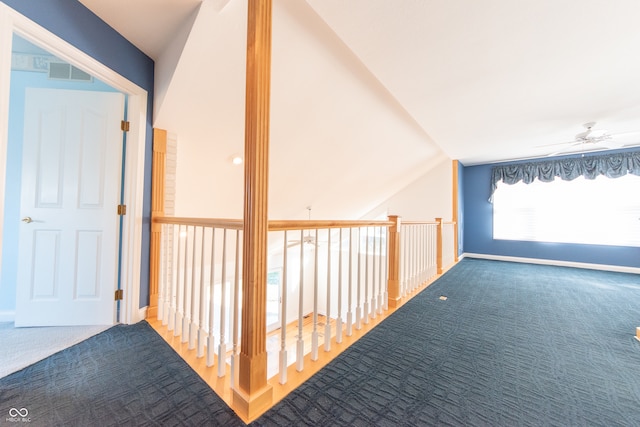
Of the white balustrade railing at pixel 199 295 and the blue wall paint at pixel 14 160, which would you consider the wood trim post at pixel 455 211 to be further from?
the blue wall paint at pixel 14 160

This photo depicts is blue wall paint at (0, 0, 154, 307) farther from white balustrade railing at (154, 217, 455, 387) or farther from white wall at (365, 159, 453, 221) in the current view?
white wall at (365, 159, 453, 221)

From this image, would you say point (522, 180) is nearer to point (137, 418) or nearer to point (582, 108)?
point (582, 108)

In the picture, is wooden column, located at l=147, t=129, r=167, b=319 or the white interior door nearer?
the white interior door

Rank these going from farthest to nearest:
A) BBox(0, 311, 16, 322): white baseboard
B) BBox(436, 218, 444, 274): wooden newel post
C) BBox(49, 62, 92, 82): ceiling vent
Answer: BBox(436, 218, 444, 274): wooden newel post → BBox(49, 62, 92, 82): ceiling vent → BBox(0, 311, 16, 322): white baseboard

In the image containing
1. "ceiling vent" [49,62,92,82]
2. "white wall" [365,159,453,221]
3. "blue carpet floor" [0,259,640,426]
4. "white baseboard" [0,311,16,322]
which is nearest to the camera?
"blue carpet floor" [0,259,640,426]

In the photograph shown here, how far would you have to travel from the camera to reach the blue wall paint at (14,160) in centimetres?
212

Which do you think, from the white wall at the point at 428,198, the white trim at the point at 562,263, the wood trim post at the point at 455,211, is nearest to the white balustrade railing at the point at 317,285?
the white wall at the point at 428,198

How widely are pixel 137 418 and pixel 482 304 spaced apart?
296cm

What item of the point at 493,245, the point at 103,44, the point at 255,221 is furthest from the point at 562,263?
the point at 103,44

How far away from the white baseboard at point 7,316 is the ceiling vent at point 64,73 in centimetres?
202

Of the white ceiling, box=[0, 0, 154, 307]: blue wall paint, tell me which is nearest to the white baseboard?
box=[0, 0, 154, 307]: blue wall paint

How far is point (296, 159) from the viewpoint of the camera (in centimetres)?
304

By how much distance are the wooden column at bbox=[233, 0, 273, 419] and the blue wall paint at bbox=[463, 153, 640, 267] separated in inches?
223

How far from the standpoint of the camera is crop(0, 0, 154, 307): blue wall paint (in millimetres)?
1420
